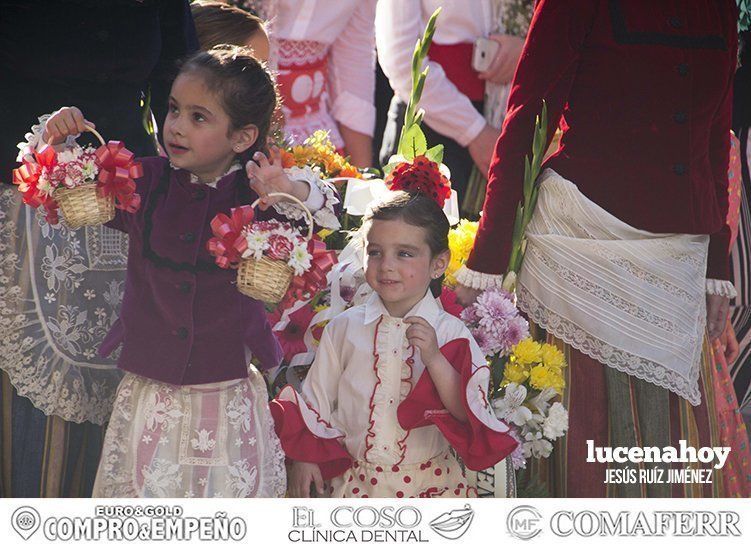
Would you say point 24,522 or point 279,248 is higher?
point 279,248

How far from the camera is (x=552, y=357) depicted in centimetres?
415

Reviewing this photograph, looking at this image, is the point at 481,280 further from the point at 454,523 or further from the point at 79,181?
the point at 79,181

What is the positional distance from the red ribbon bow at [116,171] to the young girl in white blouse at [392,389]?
0.69 m

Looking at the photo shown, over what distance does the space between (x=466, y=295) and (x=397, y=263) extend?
1.30 feet

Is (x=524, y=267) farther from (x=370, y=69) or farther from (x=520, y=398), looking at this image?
(x=370, y=69)

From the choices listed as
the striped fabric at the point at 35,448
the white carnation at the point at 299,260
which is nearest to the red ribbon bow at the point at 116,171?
the white carnation at the point at 299,260

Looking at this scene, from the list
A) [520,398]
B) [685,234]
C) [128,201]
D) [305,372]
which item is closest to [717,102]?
[685,234]

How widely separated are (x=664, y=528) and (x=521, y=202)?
3.25ft

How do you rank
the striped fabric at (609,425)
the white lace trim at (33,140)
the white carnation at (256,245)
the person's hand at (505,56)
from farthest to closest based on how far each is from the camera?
the person's hand at (505,56), the striped fabric at (609,425), the white lace trim at (33,140), the white carnation at (256,245)

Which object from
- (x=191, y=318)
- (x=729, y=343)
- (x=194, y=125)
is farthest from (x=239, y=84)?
(x=729, y=343)

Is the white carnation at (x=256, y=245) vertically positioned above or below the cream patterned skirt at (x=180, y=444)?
above

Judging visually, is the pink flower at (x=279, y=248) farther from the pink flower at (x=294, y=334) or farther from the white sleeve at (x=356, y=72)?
the white sleeve at (x=356, y=72)

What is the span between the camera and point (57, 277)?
13.0ft

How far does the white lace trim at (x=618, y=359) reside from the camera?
13.6ft
